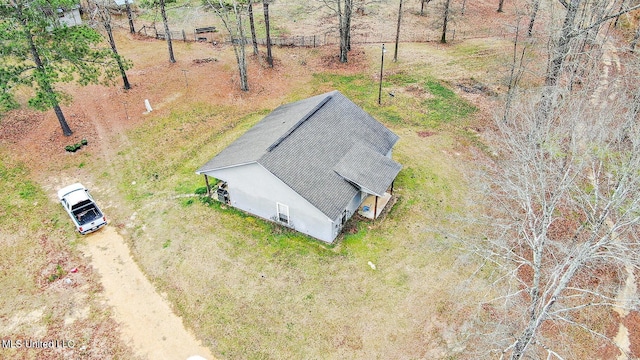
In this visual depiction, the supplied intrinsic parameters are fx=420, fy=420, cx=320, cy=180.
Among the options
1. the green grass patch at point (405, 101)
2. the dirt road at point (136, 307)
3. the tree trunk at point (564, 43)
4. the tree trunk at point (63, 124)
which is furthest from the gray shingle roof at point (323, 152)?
the tree trunk at point (63, 124)

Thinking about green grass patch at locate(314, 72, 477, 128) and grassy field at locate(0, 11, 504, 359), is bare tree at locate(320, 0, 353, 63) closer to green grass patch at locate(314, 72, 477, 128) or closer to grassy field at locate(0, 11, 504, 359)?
green grass patch at locate(314, 72, 477, 128)

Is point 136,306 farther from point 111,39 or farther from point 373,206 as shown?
point 111,39

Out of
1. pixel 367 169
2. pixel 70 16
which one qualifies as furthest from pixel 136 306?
pixel 70 16

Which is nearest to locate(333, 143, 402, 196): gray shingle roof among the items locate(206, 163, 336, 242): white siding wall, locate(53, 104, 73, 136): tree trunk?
locate(206, 163, 336, 242): white siding wall

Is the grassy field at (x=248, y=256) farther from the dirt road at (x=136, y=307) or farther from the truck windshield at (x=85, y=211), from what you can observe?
the truck windshield at (x=85, y=211)

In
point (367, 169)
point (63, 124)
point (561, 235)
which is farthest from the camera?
point (63, 124)
